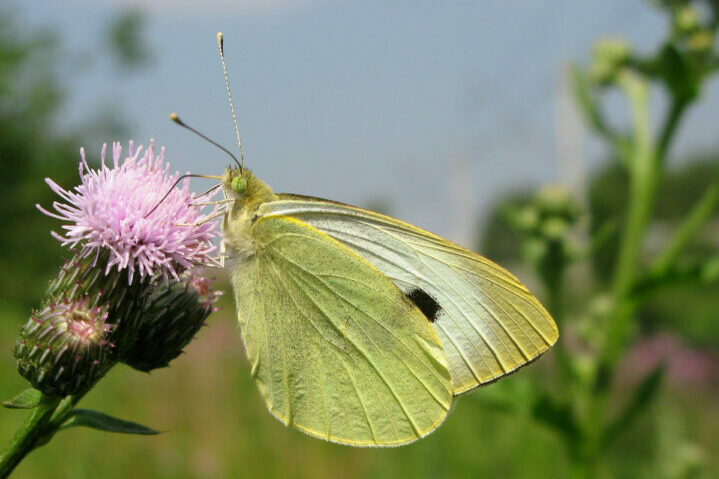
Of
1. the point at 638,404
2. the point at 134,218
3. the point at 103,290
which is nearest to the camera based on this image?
the point at 103,290

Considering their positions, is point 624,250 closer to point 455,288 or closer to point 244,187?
point 455,288

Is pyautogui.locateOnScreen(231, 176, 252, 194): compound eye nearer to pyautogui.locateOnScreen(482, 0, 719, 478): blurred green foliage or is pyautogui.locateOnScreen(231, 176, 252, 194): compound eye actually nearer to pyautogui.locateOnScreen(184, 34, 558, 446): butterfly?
pyautogui.locateOnScreen(184, 34, 558, 446): butterfly

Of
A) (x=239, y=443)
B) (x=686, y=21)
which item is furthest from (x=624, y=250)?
(x=239, y=443)

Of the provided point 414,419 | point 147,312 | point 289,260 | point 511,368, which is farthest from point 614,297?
point 147,312

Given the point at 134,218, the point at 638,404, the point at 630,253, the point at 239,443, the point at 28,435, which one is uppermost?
the point at 630,253

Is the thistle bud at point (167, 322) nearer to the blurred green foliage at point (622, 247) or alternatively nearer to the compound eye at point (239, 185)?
the compound eye at point (239, 185)

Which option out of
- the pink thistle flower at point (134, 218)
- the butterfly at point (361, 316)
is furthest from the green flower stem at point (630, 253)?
the pink thistle flower at point (134, 218)

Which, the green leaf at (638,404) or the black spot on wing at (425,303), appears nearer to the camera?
the black spot on wing at (425,303)
